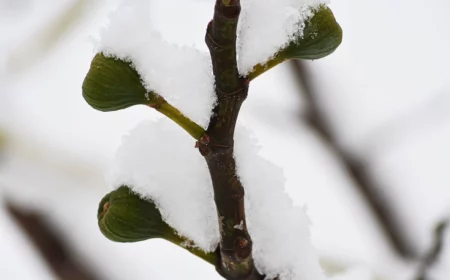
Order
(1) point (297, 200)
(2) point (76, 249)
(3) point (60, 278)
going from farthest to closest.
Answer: (1) point (297, 200)
(2) point (76, 249)
(3) point (60, 278)

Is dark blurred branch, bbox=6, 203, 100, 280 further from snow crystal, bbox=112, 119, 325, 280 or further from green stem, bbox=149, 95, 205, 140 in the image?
green stem, bbox=149, 95, 205, 140

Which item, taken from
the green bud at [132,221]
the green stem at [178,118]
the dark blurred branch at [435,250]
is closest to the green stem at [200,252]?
the green bud at [132,221]

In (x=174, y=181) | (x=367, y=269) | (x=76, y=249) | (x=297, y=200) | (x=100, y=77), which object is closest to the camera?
(x=100, y=77)

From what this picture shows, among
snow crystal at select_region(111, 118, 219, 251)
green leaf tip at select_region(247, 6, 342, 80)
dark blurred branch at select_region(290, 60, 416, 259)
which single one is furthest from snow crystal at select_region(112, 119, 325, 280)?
A: dark blurred branch at select_region(290, 60, 416, 259)

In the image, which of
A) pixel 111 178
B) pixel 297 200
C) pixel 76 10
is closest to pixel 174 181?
pixel 111 178

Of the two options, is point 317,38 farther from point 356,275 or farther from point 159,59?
point 356,275

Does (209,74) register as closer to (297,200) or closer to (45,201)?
(45,201)

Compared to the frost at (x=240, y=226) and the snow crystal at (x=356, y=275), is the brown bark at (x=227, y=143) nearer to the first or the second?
the frost at (x=240, y=226)
